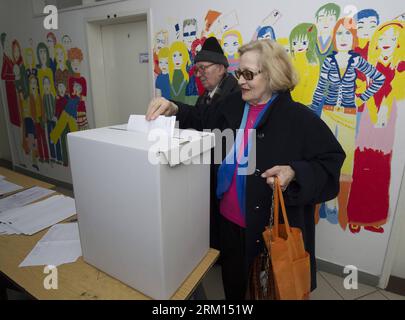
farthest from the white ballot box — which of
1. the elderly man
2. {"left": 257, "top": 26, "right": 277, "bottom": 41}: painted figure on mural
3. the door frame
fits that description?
the door frame

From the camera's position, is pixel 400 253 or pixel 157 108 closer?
pixel 157 108

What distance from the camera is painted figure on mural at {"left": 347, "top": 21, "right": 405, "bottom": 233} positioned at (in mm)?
1497

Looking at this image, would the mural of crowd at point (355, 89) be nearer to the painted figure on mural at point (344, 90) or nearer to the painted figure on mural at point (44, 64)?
the painted figure on mural at point (344, 90)

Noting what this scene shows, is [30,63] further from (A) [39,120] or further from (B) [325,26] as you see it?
(B) [325,26]

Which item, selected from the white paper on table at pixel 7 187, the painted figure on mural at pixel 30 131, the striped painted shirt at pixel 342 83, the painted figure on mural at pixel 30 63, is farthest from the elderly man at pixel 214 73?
the painted figure on mural at pixel 30 131

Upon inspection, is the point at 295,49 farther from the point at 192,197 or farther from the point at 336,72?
the point at 192,197

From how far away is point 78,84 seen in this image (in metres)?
3.03

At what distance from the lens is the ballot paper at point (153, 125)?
2.41ft

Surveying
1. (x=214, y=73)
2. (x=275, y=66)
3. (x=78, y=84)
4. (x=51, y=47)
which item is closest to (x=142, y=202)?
(x=275, y=66)

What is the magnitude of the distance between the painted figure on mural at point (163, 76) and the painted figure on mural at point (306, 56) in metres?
1.09

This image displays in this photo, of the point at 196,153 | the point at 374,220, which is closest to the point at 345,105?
the point at 374,220

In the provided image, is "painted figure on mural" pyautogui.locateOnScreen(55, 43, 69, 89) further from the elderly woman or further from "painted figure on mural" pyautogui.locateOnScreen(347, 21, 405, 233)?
"painted figure on mural" pyautogui.locateOnScreen(347, 21, 405, 233)

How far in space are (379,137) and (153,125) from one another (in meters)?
1.49

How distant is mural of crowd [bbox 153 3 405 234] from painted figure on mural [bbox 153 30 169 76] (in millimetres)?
585
